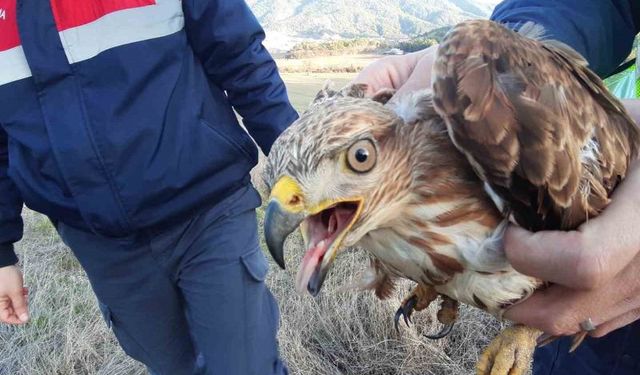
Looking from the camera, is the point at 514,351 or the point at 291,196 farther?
the point at 514,351

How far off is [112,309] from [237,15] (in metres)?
1.78

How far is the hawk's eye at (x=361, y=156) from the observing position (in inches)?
60.3

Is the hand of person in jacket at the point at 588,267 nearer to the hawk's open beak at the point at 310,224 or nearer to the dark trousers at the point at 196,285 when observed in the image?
the hawk's open beak at the point at 310,224

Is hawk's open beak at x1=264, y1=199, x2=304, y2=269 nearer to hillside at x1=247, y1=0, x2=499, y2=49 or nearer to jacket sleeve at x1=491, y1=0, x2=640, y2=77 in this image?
jacket sleeve at x1=491, y1=0, x2=640, y2=77

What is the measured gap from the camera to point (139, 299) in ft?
10.1

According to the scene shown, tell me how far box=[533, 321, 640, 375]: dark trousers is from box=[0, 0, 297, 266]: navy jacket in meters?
1.77

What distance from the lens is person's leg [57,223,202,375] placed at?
296 centimetres

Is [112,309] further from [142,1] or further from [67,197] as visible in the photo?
[142,1]

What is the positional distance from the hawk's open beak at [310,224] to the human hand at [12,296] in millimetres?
2205

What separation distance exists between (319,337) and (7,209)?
7.43 feet

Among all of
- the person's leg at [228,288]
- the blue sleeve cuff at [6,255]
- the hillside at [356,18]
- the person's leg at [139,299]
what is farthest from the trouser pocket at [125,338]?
the hillside at [356,18]

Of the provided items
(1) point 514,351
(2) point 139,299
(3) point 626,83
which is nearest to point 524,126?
(1) point 514,351

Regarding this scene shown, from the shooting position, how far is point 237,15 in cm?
293

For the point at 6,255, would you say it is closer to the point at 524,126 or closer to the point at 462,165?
the point at 462,165
